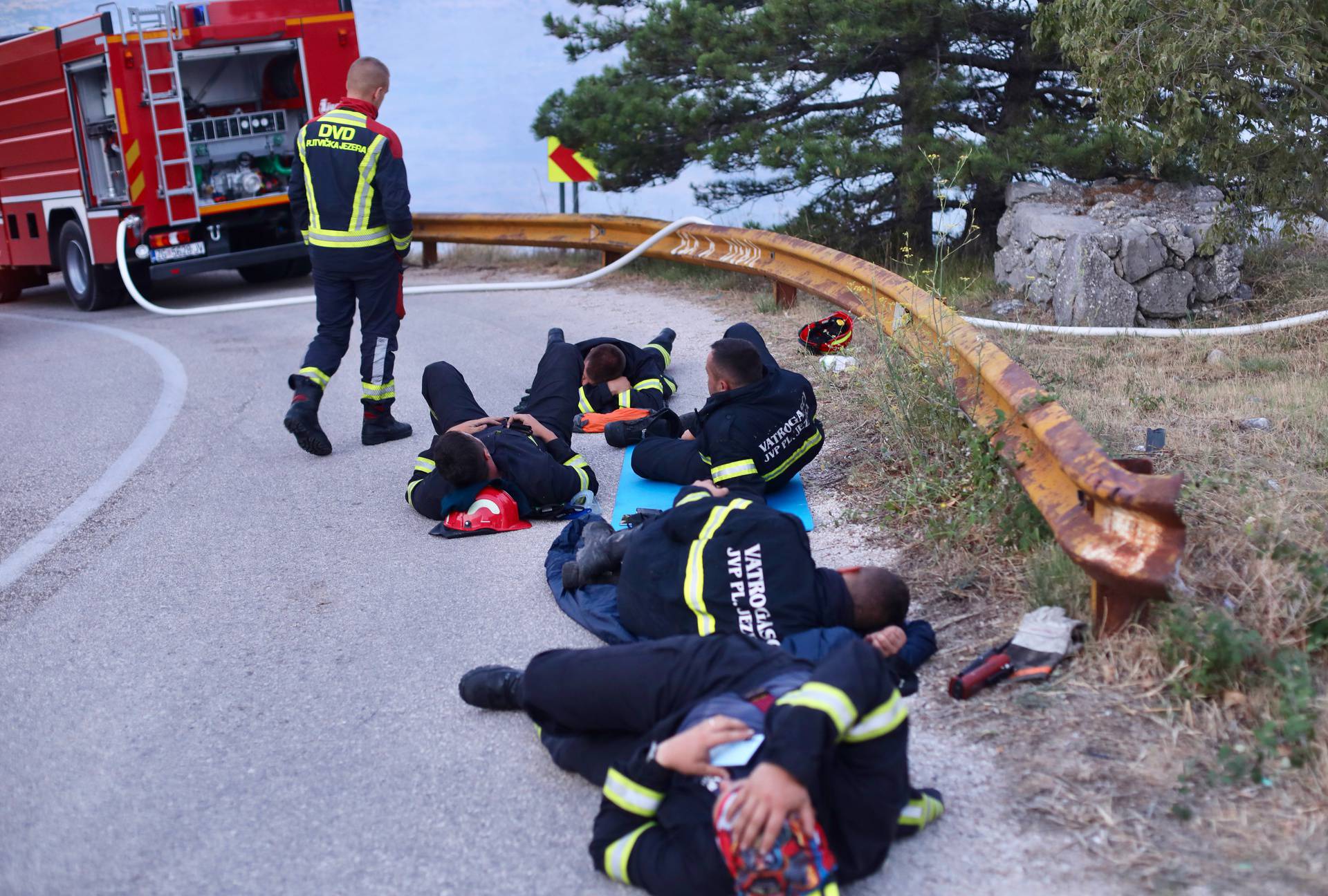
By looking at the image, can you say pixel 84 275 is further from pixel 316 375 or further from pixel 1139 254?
pixel 1139 254

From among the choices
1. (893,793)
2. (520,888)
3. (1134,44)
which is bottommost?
(520,888)

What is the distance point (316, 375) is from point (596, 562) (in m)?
3.04

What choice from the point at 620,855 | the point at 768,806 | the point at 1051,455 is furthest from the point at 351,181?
the point at 768,806

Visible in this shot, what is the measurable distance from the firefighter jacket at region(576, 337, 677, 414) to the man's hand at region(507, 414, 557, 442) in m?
0.97

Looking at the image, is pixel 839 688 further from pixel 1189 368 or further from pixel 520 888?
pixel 1189 368

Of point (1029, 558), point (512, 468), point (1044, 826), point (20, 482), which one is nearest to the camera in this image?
point (1044, 826)

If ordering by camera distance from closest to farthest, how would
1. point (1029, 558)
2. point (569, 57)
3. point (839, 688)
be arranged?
1. point (839, 688)
2. point (1029, 558)
3. point (569, 57)

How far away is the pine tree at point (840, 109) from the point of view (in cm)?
980

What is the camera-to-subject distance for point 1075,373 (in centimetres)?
669

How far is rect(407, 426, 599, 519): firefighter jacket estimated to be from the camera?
5246mm

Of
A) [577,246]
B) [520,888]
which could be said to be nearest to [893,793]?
[520,888]

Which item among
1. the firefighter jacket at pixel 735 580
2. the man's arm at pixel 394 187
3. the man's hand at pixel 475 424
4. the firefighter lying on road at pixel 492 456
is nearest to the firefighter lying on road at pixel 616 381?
the firefighter lying on road at pixel 492 456

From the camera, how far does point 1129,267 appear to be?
795 cm

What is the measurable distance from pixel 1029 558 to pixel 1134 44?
431cm
